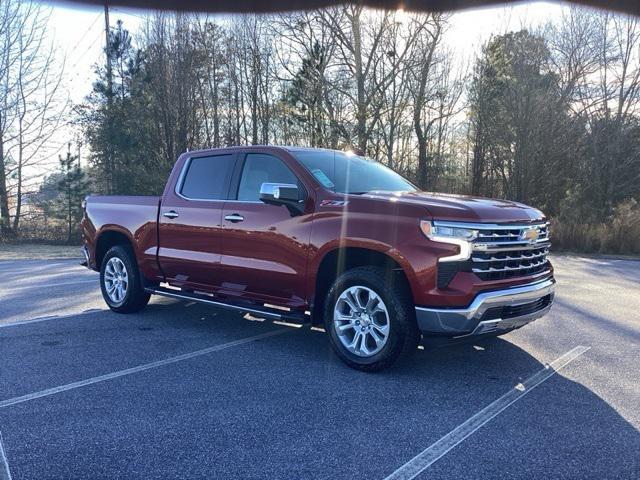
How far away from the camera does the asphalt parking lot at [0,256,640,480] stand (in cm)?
316

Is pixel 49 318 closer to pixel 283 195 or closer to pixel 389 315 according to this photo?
pixel 283 195

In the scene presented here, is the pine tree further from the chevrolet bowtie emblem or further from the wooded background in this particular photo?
the chevrolet bowtie emblem

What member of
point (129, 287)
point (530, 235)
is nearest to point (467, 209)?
point (530, 235)

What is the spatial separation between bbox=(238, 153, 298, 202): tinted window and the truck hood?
1.01 meters

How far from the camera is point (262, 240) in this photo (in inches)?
218

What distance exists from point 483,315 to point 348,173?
220cm

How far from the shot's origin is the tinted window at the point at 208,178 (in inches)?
244

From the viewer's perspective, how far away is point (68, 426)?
363 cm

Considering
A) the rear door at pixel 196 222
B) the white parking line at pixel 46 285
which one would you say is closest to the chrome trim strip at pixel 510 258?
the rear door at pixel 196 222

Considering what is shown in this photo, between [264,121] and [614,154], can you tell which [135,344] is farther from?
[614,154]

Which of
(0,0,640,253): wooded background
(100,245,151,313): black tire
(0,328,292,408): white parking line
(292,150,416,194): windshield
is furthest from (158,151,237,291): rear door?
(0,0,640,253): wooded background

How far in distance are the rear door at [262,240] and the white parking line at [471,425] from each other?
6.70 feet

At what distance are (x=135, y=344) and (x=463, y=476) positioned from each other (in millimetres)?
3824

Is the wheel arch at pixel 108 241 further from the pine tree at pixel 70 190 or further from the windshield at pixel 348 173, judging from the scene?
the pine tree at pixel 70 190
